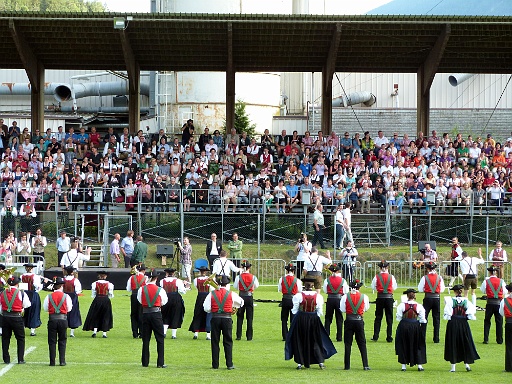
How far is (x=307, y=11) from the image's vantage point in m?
54.8

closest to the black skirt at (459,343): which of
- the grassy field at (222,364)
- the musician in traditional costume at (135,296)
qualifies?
the grassy field at (222,364)

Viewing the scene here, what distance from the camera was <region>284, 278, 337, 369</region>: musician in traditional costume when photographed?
2005 centimetres

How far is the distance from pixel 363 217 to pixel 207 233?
5042mm

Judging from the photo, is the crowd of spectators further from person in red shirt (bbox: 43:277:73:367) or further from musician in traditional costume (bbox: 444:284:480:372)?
musician in traditional costume (bbox: 444:284:480:372)

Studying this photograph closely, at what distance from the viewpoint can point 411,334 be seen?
65.7 feet

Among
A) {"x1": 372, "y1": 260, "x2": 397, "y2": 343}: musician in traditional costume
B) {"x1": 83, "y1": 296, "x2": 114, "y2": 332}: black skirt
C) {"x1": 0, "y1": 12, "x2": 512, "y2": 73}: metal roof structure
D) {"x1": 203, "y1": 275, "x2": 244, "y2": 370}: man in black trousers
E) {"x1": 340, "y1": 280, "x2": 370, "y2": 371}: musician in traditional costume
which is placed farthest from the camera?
{"x1": 0, "y1": 12, "x2": 512, "y2": 73}: metal roof structure

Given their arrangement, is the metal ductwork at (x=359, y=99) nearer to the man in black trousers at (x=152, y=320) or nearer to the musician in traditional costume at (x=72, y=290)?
the musician in traditional costume at (x=72, y=290)

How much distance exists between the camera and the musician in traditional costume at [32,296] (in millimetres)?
23156

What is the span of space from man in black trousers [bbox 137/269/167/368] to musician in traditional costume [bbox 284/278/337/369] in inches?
94.1

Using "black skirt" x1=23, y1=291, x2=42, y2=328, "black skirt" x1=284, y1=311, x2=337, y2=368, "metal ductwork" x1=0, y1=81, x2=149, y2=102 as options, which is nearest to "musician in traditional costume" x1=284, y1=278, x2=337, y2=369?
"black skirt" x1=284, y1=311, x2=337, y2=368

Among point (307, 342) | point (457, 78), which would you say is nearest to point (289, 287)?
point (307, 342)

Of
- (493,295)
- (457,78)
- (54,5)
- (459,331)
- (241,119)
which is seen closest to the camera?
(459,331)

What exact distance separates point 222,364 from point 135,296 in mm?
3656

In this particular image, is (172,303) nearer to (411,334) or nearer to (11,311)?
(11,311)
